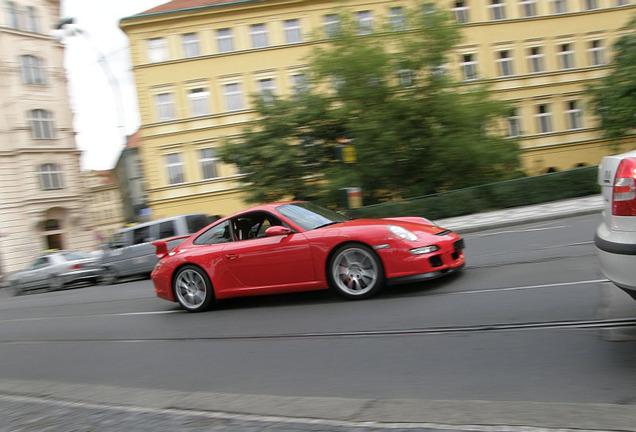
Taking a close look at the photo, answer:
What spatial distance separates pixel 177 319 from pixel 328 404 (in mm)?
4770

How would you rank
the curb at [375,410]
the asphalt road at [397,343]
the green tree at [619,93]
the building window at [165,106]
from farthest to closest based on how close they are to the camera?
the building window at [165,106] → the green tree at [619,93] → the asphalt road at [397,343] → the curb at [375,410]

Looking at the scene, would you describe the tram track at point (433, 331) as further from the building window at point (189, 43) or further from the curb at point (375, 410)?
the building window at point (189, 43)

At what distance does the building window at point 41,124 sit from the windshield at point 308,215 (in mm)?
37682

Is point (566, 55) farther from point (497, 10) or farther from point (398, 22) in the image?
point (398, 22)

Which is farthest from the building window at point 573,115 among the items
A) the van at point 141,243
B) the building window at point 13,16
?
the building window at point 13,16

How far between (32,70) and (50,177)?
7.34m

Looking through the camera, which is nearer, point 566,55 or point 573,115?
point 573,115

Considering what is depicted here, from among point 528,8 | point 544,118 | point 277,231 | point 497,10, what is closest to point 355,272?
point 277,231

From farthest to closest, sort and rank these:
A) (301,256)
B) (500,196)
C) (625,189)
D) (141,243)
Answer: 1. (500,196)
2. (141,243)
3. (301,256)
4. (625,189)

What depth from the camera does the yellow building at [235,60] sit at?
39094 millimetres

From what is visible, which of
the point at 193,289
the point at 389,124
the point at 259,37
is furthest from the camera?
the point at 259,37

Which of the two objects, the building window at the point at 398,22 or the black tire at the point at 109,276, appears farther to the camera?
the building window at the point at 398,22

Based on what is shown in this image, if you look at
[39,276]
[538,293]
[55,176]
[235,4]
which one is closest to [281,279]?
[538,293]

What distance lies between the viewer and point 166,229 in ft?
53.0
